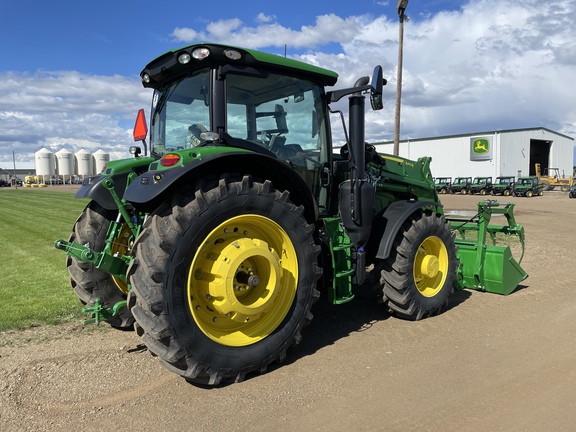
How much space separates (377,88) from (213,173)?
1.87 meters

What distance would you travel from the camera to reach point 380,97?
4.41m

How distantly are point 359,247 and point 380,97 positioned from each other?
1498mm

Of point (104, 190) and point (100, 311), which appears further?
point (104, 190)

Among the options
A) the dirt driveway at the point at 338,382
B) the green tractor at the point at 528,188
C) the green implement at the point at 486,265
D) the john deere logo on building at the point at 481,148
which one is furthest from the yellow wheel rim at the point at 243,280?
the john deere logo on building at the point at 481,148

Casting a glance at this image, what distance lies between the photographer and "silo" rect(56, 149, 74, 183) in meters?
94.9

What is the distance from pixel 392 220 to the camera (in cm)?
500

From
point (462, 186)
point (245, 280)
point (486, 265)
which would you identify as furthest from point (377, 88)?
point (462, 186)

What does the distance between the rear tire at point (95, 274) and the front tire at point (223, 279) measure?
123 cm

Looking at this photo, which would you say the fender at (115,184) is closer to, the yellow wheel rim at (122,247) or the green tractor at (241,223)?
the green tractor at (241,223)

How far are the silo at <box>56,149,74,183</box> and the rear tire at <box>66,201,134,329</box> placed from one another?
100 m

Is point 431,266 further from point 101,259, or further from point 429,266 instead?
point 101,259

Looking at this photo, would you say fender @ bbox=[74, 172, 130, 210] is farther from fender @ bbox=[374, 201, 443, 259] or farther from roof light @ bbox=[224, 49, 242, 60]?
fender @ bbox=[374, 201, 443, 259]

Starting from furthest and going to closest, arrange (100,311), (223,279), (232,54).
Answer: (100,311)
(232,54)
(223,279)

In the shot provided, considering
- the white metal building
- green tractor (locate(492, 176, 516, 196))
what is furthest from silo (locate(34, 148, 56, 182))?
green tractor (locate(492, 176, 516, 196))
